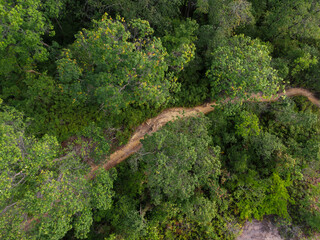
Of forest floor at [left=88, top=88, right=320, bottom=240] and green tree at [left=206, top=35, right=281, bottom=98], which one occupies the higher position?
green tree at [left=206, top=35, right=281, bottom=98]

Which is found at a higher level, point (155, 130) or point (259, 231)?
point (155, 130)

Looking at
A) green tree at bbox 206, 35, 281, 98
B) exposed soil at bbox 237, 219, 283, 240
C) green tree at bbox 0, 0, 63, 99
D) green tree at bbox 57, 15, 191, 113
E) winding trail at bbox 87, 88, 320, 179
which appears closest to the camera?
green tree at bbox 57, 15, 191, 113

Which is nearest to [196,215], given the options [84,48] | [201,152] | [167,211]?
[167,211]

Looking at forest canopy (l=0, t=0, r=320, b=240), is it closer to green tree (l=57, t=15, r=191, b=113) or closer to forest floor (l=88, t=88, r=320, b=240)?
green tree (l=57, t=15, r=191, b=113)

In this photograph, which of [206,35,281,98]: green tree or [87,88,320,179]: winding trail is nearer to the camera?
[206,35,281,98]: green tree

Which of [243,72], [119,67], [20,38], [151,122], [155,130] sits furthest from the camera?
[151,122]

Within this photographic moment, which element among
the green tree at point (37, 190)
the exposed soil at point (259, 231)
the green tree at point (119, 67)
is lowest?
the exposed soil at point (259, 231)

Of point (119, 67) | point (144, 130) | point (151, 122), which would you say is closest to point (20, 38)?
point (119, 67)

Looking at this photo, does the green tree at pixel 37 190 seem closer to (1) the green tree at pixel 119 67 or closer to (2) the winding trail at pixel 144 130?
(1) the green tree at pixel 119 67

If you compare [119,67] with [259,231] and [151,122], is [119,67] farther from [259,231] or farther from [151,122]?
[259,231]

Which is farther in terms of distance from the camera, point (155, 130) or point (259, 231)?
point (155, 130)

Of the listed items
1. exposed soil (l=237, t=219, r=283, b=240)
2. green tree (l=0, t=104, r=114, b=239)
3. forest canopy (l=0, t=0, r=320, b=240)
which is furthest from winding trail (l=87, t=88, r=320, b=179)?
exposed soil (l=237, t=219, r=283, b=240)

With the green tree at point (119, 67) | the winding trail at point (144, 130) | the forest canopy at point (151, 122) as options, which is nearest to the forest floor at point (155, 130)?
the winding trail at point (144, 130)
